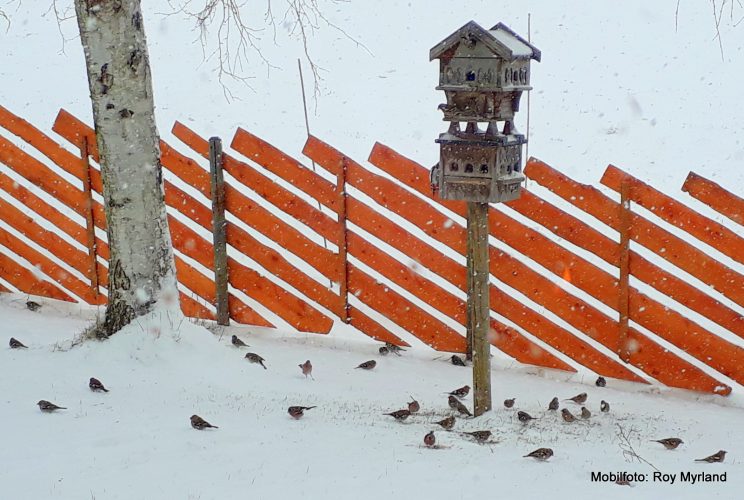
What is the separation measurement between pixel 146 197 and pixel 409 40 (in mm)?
15964

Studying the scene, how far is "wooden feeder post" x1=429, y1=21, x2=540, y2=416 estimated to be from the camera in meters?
5.79

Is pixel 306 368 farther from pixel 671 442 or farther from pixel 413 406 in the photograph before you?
pixel 671 442

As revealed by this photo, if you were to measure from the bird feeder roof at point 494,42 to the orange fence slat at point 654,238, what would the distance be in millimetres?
1339

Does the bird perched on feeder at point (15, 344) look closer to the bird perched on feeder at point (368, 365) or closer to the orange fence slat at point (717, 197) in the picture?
the bird perched on feeder at point (368, 365)

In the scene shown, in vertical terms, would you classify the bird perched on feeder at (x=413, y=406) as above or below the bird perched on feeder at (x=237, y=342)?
below

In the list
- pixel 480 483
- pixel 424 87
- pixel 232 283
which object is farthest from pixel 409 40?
pixel 480 483

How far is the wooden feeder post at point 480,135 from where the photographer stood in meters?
5.79

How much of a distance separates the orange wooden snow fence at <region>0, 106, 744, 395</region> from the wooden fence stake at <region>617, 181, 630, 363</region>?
0.01 m

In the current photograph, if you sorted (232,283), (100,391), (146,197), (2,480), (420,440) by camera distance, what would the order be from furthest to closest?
(232,283) → (146,197) → (100,391) → (420,440) → (2,480)

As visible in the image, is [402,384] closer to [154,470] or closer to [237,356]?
[237,356]

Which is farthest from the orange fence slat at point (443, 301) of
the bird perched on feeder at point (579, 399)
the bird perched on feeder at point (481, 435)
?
the bird perched on feeder at point (481, 435)

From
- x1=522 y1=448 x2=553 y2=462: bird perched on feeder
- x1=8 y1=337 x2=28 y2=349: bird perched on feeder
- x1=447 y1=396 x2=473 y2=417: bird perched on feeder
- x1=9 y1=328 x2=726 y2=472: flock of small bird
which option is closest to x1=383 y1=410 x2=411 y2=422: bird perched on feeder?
x1=9 y1=328 x2=726 y2=472: flock of small bird

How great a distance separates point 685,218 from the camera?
6.73 metres

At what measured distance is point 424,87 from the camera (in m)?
19.8
